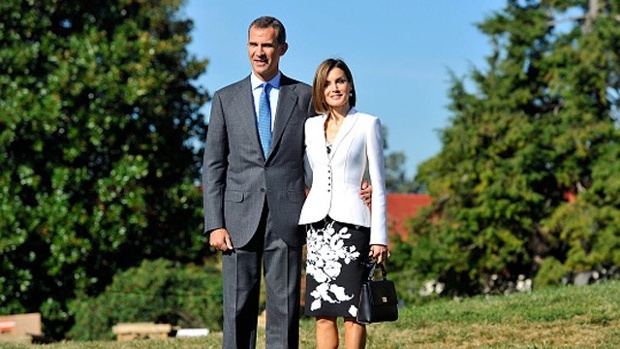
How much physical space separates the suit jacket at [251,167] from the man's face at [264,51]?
112 mm

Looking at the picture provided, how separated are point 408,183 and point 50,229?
7511 cm

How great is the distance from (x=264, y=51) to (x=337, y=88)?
1.54ft

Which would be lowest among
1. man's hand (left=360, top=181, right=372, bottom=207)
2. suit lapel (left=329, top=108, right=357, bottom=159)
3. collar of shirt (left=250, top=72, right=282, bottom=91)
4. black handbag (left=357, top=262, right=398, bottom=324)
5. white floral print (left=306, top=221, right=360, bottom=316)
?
black handbag (left=357, top=262, right=398, bottom=324)

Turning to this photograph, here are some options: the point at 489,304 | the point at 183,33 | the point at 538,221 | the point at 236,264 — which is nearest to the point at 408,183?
the point at 538,221

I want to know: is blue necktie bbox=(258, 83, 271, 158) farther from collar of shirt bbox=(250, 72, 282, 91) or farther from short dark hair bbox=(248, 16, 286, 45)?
short dark hair bbox=(248, 16, 286, 45)

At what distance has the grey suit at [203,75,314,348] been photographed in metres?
6.87

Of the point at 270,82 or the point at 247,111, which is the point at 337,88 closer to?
the point at 270,82

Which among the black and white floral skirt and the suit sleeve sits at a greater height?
the suit sleeve

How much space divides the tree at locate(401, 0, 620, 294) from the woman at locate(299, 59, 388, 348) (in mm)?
29139

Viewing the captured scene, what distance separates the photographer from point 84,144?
25.2m

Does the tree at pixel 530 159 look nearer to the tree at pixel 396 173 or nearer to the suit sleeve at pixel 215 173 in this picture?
the suit sleeve at pixel 215 173

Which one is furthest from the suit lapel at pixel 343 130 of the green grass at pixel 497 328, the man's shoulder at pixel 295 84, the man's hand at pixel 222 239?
the green grass at pixel 497 328

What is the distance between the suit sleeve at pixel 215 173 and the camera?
6.96 m

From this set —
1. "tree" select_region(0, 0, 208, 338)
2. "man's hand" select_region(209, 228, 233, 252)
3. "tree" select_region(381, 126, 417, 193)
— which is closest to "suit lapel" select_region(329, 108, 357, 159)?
"man's hand" select_region(209, 228, 233, 252)
